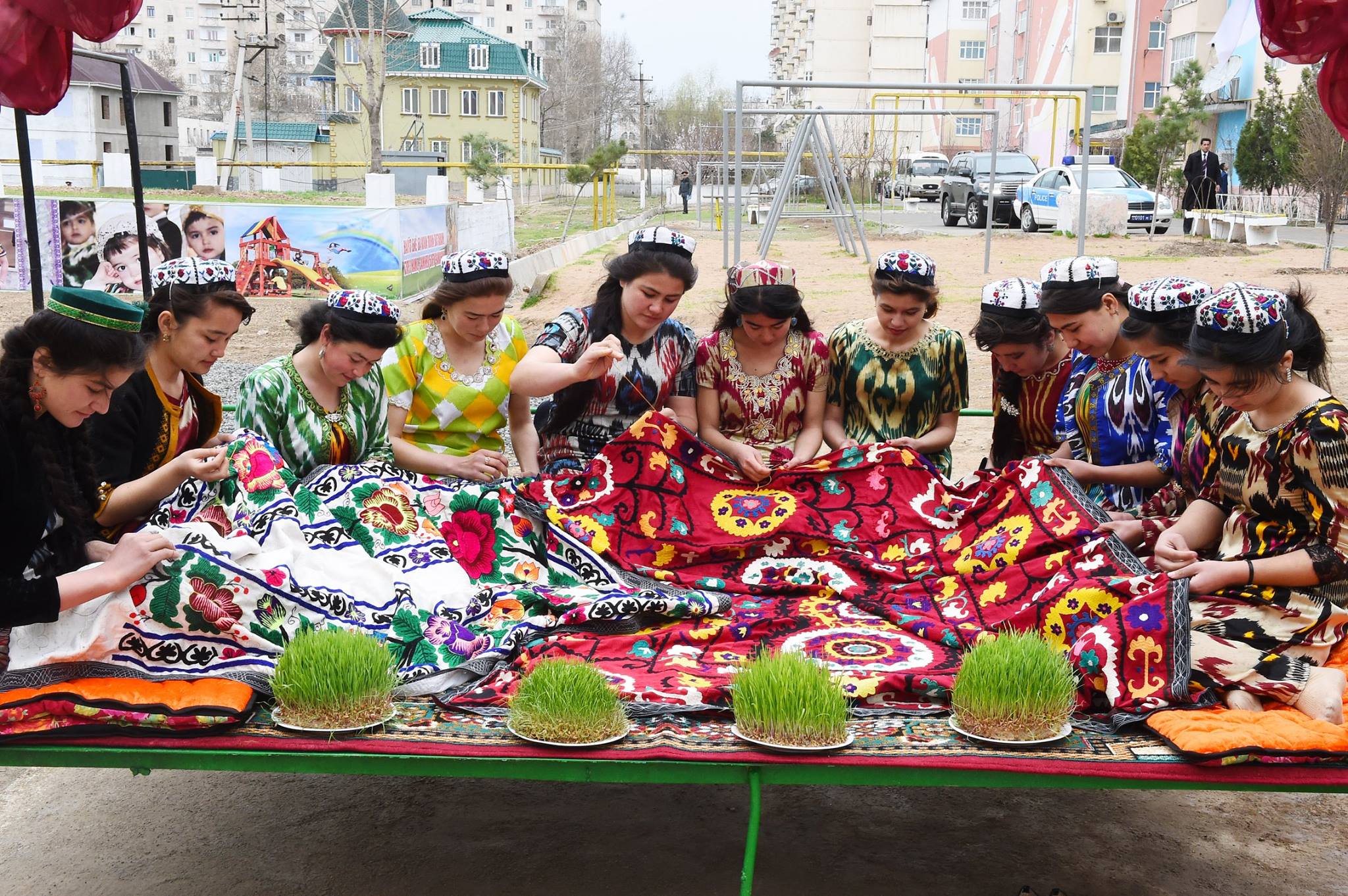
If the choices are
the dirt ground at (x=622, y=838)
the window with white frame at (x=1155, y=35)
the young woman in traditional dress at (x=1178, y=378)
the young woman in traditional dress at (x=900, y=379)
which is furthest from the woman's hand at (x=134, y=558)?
the window with white frame at (x=1155, y=35)

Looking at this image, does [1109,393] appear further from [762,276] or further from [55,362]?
[55,362]

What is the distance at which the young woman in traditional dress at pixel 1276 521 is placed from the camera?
9.68 ft

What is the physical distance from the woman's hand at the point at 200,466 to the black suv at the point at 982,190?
24.1 metres

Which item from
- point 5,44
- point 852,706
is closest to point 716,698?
point 852,706

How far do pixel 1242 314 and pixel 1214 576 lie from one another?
0.64 m

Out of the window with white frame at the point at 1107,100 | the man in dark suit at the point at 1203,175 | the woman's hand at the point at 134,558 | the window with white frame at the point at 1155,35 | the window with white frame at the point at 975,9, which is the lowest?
the woman's hand at the point at 134,558

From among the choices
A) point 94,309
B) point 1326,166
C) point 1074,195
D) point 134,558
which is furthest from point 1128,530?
point 1074,195

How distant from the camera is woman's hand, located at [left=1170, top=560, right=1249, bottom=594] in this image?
3.09 meters

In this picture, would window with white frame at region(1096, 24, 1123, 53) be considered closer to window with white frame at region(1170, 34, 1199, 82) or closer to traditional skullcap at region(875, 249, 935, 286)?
window with white frame at region(1170, 34, 1199, 82)

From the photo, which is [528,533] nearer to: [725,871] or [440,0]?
[725,871]

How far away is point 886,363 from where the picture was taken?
15.0ft

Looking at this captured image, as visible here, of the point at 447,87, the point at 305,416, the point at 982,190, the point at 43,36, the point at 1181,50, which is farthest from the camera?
the point at 447,87

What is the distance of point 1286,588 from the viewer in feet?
10.1

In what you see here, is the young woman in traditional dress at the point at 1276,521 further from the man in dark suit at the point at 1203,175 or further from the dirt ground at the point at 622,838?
the man in dark suit at the point at 1203,175
